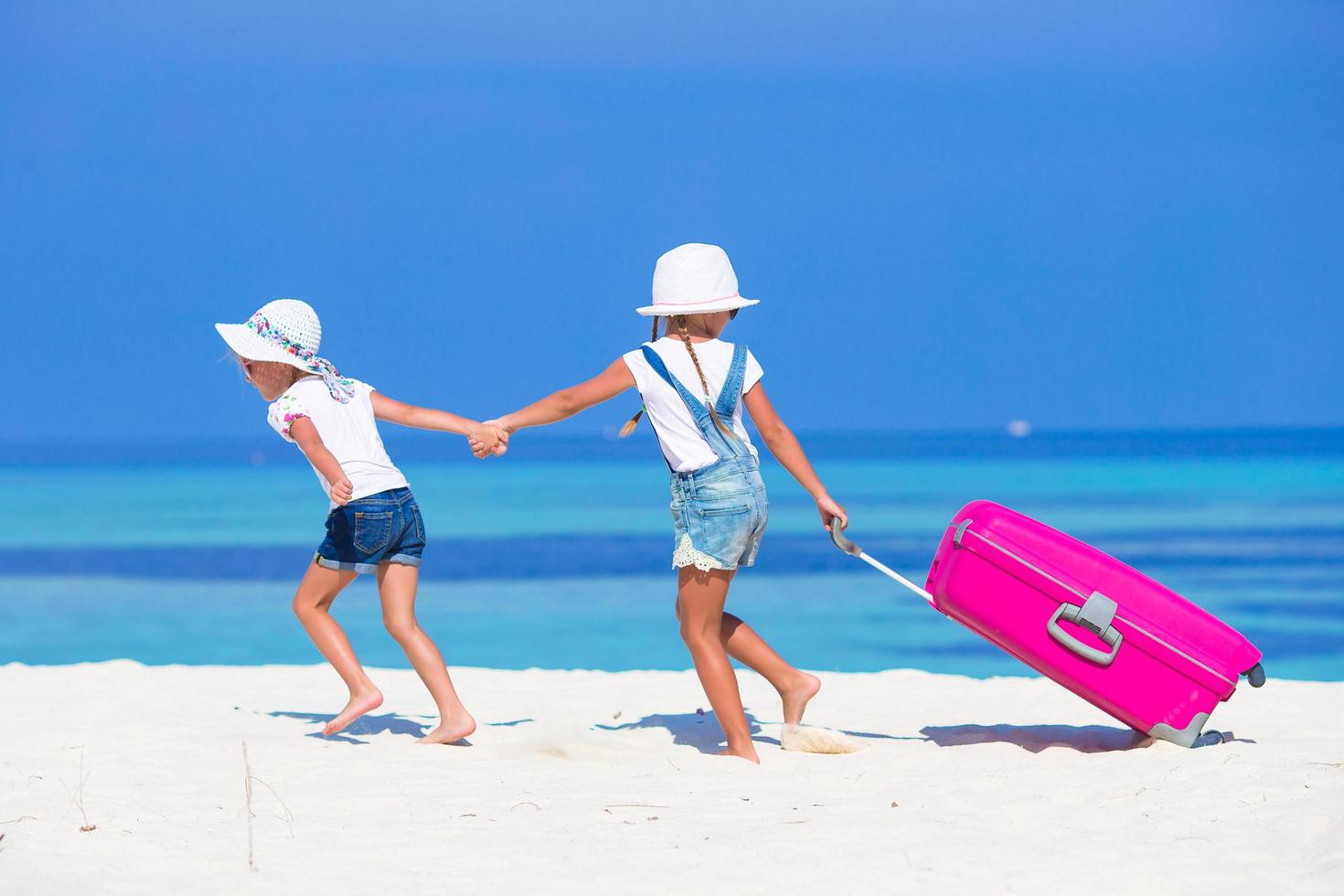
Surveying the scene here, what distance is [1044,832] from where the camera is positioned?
11.9ft

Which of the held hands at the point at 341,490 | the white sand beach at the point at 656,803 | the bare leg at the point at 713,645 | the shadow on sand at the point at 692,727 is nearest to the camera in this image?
the white sand beach at the point at 656,803

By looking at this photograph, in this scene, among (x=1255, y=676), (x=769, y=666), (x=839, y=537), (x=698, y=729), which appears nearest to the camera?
(x=1255, y=676)

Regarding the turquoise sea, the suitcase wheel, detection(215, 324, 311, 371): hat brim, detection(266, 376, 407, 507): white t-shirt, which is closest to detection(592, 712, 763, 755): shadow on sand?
detection(266, 376, 407, 507): white t-shirt

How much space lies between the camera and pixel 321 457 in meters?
4.94

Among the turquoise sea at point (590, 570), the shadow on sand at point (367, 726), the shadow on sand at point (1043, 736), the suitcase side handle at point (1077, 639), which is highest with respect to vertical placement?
the suitcase side handle at point (1077, 639)

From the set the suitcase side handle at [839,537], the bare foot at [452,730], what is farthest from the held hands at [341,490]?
the suitcase side handle at [839,537]

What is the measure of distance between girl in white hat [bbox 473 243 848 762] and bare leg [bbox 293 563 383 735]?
976 millimetres

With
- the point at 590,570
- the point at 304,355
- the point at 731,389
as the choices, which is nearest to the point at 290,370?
the point at 304,355

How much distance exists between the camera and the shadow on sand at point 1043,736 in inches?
199

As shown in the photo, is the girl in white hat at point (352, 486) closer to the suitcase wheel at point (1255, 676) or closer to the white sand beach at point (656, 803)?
the white sand beach at point (656, 803)

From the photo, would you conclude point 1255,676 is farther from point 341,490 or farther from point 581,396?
point 341,490

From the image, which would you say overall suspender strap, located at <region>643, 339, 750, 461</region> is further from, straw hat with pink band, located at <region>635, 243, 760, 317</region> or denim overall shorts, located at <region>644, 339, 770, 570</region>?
straw hat with pink band, located at <region>635, 243, 760, 317</region>

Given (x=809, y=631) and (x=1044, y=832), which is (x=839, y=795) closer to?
(x=1044, y=832)

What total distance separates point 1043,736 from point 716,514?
1.70 m
